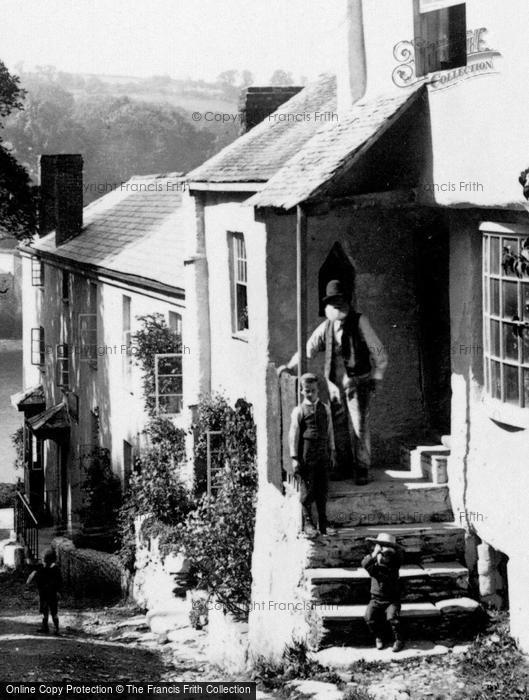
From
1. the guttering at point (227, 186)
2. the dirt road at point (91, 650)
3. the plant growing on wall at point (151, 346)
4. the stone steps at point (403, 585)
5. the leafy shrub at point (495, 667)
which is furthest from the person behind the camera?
the plant growing on wall at point (151, 346)

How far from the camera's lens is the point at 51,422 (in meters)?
31.4

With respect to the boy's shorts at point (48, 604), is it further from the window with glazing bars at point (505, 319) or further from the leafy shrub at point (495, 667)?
the window with glazing bars at point (505, 319)

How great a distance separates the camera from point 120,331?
26078mm

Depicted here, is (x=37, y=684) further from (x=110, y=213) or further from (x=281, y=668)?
(x=110, y=213)

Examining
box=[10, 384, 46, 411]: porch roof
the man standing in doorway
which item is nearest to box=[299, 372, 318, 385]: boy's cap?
the man standing in doorway

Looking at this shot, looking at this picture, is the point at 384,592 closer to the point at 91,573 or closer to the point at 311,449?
the point at 311,449

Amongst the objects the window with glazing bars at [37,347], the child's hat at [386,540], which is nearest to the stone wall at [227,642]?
the child's hat at [386,540]

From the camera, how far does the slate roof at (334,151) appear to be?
1252cm

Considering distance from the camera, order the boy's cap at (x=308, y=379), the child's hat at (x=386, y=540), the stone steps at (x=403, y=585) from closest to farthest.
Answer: the child's hat at (x=386, y=540) < the stone steps at (x=403, y=585) < the boy's cap at (x=308, y=379)

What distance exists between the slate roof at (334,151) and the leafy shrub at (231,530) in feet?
14.6

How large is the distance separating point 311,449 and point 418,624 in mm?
2077

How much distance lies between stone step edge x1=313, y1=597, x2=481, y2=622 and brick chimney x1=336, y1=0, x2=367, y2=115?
235 inches

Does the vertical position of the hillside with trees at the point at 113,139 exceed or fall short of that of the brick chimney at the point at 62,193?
it exceeds it

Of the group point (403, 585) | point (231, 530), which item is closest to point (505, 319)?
point (403, 585)
